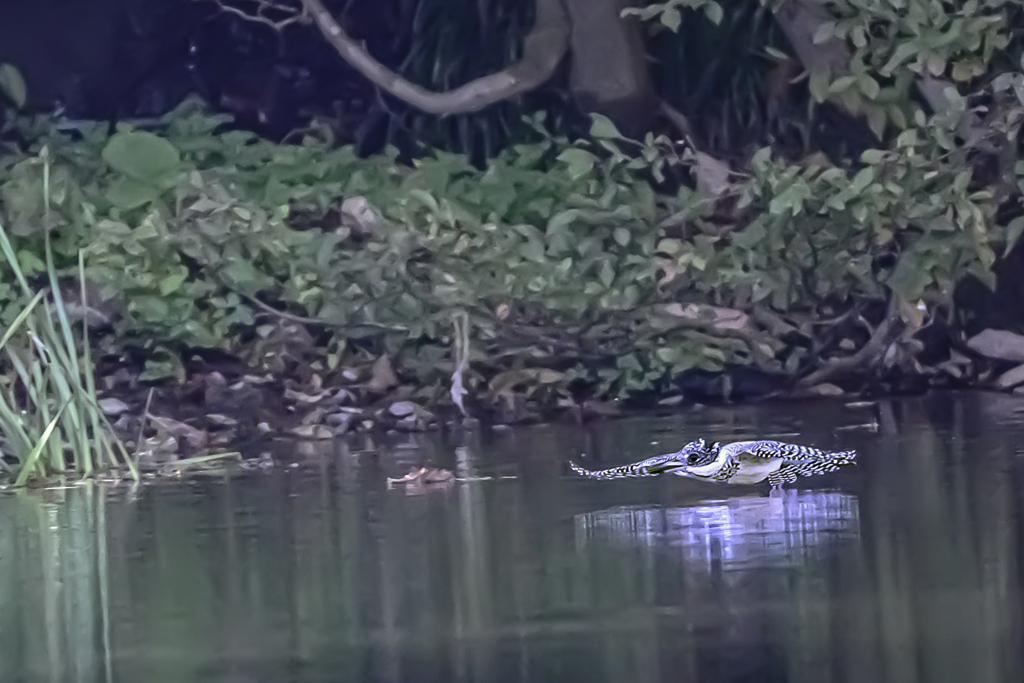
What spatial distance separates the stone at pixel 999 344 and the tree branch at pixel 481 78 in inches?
30.3

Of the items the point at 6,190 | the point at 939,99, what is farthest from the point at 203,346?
the point at 939,99

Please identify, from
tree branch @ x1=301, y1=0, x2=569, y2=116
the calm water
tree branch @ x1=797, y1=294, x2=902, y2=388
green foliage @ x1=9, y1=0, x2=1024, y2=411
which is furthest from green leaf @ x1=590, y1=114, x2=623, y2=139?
the calm water

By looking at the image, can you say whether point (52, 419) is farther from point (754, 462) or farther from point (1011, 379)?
point (1011, 379)

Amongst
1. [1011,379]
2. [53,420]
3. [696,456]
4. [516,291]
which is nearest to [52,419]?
[53,420]

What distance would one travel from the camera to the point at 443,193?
2344 mm

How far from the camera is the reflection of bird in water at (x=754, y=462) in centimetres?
139

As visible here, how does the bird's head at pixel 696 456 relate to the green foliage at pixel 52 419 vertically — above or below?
below

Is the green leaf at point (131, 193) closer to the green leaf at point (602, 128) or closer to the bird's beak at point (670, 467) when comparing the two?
the green leaf at point (602, 128)

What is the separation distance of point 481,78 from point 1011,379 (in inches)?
36.2

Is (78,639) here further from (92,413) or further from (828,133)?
(828,133)

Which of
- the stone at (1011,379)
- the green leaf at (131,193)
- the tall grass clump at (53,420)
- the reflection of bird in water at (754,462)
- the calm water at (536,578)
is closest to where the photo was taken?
the calm water at (536,578)

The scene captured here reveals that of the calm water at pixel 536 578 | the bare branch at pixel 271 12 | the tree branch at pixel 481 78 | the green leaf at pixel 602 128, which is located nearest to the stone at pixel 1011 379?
the calm water at pixel 536 578

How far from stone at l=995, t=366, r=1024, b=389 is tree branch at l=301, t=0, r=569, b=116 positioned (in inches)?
32.3

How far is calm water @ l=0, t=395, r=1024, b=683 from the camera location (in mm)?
838
